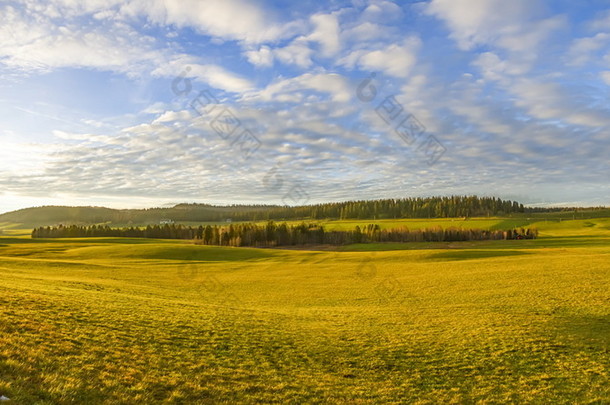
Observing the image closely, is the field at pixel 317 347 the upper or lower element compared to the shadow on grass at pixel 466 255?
upper

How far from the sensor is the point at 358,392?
39.9 feet

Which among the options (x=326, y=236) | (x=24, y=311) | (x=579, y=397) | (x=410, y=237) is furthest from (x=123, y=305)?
(x=410, y=237)

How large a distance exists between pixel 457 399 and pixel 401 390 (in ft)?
6.18

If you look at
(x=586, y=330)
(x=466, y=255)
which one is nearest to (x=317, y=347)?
(x=586, y=330)

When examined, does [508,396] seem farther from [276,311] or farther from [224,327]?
[276,311]

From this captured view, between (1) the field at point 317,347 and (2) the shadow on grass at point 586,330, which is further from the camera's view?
(2) the shadow on grass at point 586,330

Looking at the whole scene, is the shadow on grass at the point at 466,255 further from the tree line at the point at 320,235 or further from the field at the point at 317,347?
the tree line at the point at 320,235

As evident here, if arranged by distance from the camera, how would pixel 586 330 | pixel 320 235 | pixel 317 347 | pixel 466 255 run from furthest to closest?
pixel 320 235 → pixel 466 255 → pixel 586 330 → pixel 317 347

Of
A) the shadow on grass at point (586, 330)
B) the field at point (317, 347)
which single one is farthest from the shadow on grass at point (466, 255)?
the shadow on grass at point (586, 330)

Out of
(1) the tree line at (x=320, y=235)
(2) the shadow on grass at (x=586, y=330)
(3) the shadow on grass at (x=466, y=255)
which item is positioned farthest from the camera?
(1) the tree line at (x=320, y=235)

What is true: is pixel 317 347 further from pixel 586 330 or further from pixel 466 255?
pixel 466 255

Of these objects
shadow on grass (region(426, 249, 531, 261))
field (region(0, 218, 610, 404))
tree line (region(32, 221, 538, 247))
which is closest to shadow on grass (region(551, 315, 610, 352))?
field (region(0, 218, 610, 404))

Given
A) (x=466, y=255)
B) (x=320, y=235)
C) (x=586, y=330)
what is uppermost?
(x=320, y=235)

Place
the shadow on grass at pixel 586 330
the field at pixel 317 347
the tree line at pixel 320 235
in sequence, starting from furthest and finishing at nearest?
the tree line at pixel 320 235
the shadow on grass at pixel 586 330
the field at pixel 317 347
